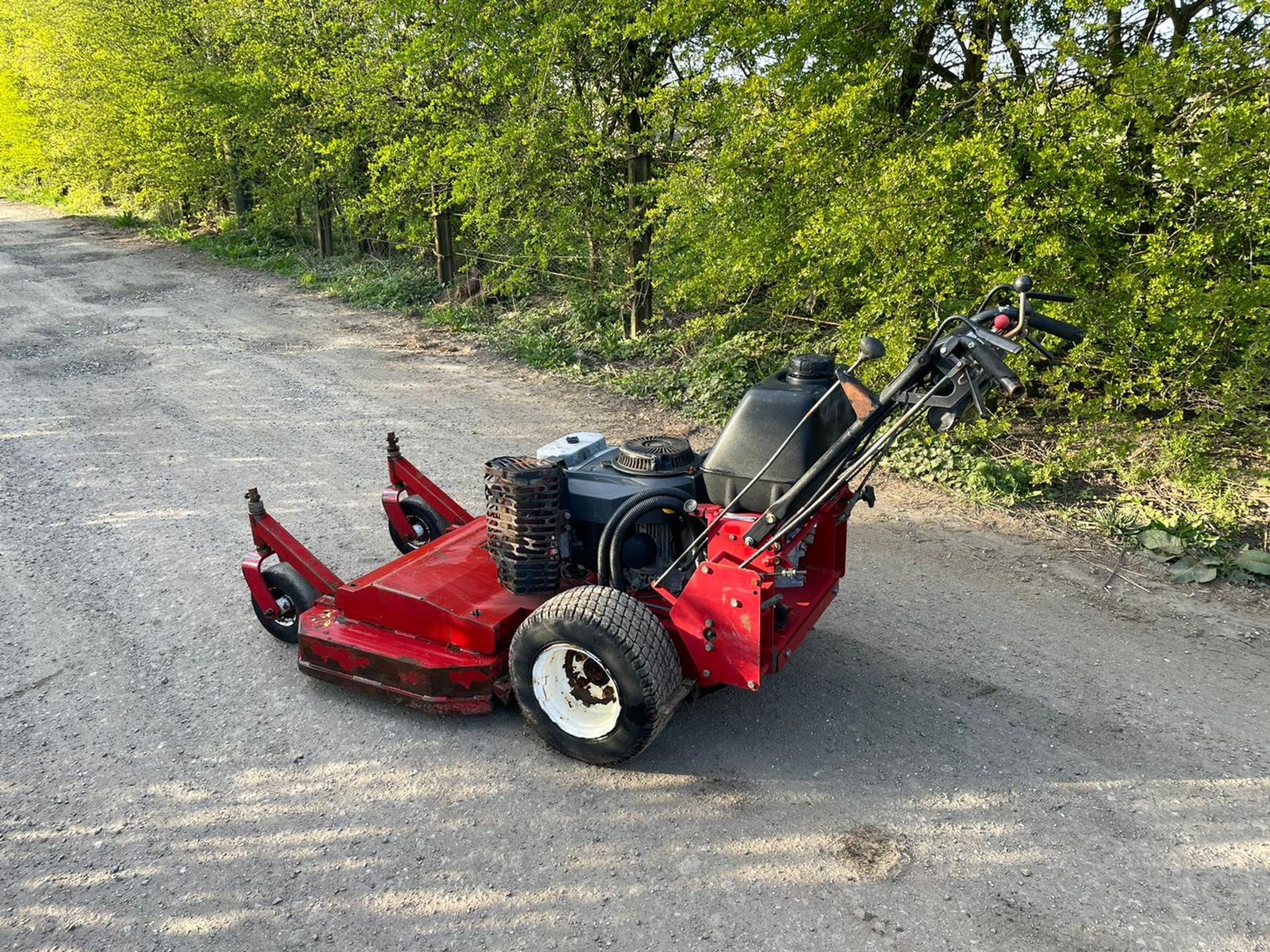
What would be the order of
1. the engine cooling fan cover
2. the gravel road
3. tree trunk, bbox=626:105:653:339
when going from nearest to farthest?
the gravel road → the engine cooling fan cover → tree trunk, bbox=626:105:653:339

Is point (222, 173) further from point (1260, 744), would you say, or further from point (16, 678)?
point (1260, 744)

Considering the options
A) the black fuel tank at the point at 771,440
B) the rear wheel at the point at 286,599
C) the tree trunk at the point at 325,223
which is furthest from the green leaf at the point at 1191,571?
the tree trunk at the point at 325,223

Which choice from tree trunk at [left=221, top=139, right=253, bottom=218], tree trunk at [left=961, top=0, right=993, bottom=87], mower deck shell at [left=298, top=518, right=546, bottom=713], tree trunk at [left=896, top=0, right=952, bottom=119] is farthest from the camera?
tree trunk at [left=221, top=139, right=253, bottom=218]

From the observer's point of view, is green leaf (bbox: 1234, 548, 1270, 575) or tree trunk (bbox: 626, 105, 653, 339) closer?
green leaf (bbox: 1234, 548, 1270, 575)

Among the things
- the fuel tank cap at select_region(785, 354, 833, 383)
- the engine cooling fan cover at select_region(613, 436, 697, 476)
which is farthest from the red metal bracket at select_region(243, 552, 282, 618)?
the fuel tank cap at select_region(785, 354, 833, 383)

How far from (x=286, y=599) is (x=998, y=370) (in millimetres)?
3819

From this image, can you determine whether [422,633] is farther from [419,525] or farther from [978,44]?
[978,44]

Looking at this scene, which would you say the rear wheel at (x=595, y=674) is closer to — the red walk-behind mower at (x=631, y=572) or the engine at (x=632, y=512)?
the red walk-behind mower at (x=631, y=572)

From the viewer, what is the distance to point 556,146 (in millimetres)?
10539

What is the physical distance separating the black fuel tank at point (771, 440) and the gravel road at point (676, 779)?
116 centimetres

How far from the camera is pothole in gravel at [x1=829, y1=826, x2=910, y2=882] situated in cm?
332

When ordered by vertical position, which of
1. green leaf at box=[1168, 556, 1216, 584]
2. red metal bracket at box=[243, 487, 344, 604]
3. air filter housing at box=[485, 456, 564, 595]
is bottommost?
green leaf at box=[1168, 556, 1216, 584]

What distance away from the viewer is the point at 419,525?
19.2 ft

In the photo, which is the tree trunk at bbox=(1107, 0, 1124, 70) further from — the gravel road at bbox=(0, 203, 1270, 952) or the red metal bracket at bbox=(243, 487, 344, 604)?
the red metal bracket at bbox=(243, 487, 344, 604)
